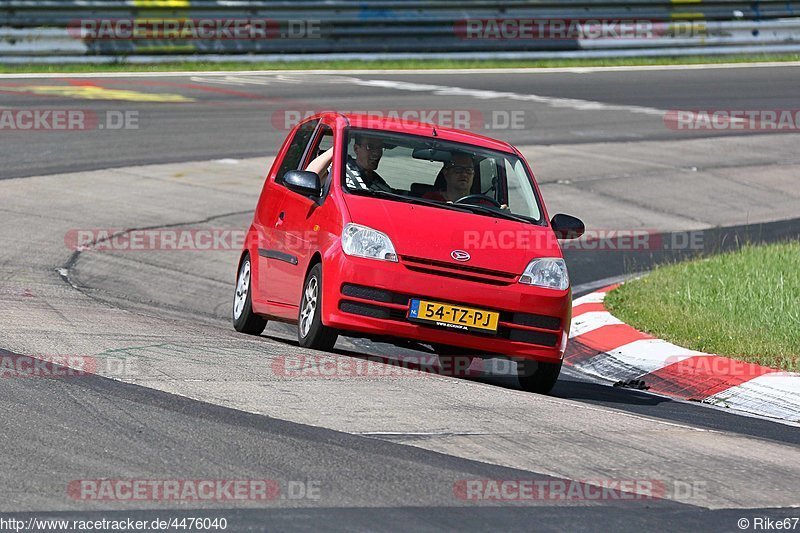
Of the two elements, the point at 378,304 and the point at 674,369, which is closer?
the point at 378,304

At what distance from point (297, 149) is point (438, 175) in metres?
1.39

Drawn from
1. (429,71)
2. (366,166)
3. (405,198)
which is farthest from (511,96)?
(405,198)

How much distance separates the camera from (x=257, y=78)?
25734mm

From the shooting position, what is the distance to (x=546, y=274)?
345 inches

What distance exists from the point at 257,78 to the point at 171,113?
4.51 metres

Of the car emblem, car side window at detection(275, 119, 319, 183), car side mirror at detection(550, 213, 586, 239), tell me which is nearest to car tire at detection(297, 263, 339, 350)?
the car emblem

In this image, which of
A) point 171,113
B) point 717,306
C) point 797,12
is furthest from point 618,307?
point 797,12

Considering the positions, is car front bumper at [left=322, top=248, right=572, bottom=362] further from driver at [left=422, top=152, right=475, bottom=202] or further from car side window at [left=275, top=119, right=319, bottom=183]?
car side window at [left=275, top=119, right=319, bottom=183]

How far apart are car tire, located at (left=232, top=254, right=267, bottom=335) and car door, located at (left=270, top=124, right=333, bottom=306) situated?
527mm

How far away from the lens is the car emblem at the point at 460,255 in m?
8.53

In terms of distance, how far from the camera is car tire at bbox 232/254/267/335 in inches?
408

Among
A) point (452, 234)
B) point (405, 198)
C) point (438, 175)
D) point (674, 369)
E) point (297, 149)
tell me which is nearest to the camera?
point (452, 234)

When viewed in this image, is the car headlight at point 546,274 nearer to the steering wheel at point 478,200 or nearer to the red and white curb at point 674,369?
the steering wheel at point 478,200

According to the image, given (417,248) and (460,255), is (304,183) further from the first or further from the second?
(460,255)
